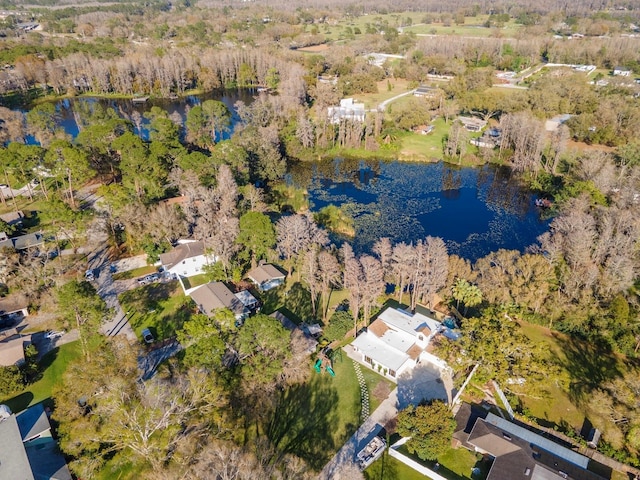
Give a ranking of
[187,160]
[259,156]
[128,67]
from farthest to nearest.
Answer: [128,67]
[259,156]
[187,160]

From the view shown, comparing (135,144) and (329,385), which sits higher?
(135,144)

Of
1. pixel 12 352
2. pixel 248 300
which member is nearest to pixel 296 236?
pixel 248 300

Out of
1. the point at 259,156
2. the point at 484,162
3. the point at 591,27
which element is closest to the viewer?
the point at 259,156

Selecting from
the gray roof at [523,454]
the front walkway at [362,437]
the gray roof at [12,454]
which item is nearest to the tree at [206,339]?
the front walkway at [362,437]

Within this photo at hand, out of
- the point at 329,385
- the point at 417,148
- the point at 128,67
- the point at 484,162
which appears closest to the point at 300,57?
the point at 128,67

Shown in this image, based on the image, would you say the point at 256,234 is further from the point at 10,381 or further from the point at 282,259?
the point at 10,381

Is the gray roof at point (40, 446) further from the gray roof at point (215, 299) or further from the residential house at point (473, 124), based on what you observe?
the residential house at point (473, 124)

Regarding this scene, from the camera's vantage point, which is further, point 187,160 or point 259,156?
point 259,156

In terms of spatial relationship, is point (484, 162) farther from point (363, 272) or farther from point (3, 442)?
point (3, 442)
